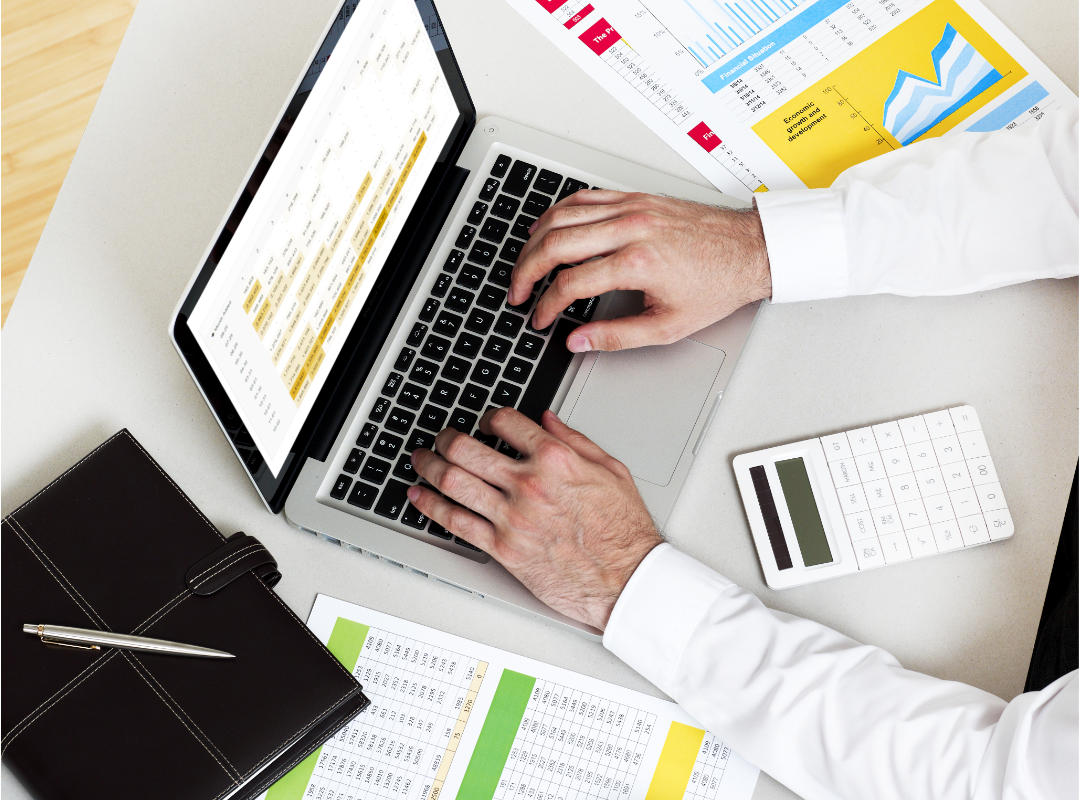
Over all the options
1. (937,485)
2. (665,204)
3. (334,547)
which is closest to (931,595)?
(937,485)

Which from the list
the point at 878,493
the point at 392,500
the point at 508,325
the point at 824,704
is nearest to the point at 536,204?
the point at 508,325

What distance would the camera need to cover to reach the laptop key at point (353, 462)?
789 millimetres

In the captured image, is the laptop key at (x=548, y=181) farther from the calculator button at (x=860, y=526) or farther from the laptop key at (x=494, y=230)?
the calculator button at (x=860, y=526)

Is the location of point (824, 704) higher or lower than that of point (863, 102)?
lower

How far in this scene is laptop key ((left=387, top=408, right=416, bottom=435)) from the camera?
80cm

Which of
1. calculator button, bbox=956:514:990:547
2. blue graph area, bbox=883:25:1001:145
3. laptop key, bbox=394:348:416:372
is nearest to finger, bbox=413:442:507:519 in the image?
laptop key, bbox=394:348:416:372

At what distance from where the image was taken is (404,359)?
0.82 m

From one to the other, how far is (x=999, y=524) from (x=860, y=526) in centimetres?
13

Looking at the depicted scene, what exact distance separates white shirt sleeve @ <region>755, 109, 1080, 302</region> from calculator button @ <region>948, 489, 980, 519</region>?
0.69 feet

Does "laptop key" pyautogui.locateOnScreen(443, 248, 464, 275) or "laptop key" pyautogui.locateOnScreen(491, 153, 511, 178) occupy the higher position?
"laptop key" pyautogui.locateOnScreen(491, 153, 511, 178)

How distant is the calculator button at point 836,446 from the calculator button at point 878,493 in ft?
0.11

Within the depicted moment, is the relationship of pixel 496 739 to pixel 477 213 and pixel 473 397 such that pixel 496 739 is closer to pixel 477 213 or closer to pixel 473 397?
pixel 473 397

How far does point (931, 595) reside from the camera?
758 mm

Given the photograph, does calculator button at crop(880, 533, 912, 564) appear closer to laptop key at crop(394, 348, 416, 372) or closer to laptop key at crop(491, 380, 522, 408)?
laptop key at crop(491, 380, 522, 408)
